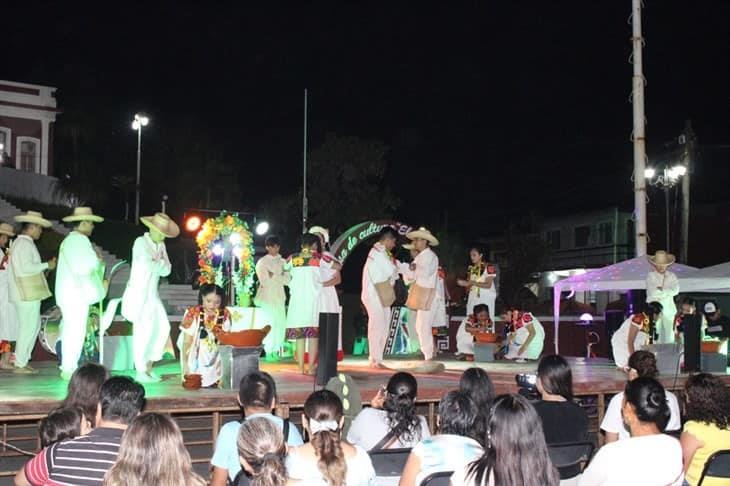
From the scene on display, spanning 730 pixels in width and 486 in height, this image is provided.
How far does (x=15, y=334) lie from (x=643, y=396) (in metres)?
8.50

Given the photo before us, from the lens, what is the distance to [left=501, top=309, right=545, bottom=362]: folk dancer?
45.2 feet

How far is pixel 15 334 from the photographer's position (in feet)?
35.6

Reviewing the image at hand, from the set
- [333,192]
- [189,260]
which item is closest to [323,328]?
[189,260]

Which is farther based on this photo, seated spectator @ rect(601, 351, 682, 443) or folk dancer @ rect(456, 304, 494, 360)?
folk dancer @ rect(456, 304, 494, 360)

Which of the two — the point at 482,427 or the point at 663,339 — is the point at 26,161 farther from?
the point at 482,427

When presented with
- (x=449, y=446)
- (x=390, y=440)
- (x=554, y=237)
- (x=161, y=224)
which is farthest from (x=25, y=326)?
(x=554, y=237)

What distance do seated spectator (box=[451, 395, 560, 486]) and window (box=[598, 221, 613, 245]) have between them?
3586cm

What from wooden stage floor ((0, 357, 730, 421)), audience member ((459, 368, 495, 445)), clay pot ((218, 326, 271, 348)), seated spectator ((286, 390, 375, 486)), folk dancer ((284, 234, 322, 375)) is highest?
folk dancer ((284, 234, 322, 375))

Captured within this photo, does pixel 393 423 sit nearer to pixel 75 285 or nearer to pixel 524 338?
pixel 75 285

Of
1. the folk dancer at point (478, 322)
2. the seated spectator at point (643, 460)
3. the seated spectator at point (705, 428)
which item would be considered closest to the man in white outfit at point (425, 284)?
the folk dancer at point (478, 322)

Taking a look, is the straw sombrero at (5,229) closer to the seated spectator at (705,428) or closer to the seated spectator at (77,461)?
the seated spectator at (77,461)

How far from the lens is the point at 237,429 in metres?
4.86

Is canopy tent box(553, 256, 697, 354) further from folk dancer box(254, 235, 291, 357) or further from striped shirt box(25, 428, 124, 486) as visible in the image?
striped shirt box(25, 428, 124, 486)

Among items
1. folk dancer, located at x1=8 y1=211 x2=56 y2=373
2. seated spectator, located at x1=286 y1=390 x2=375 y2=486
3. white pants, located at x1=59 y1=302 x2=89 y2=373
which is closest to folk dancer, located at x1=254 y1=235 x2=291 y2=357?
folk dancer, located at x1=8 y1=211 x2=56 y2=373
